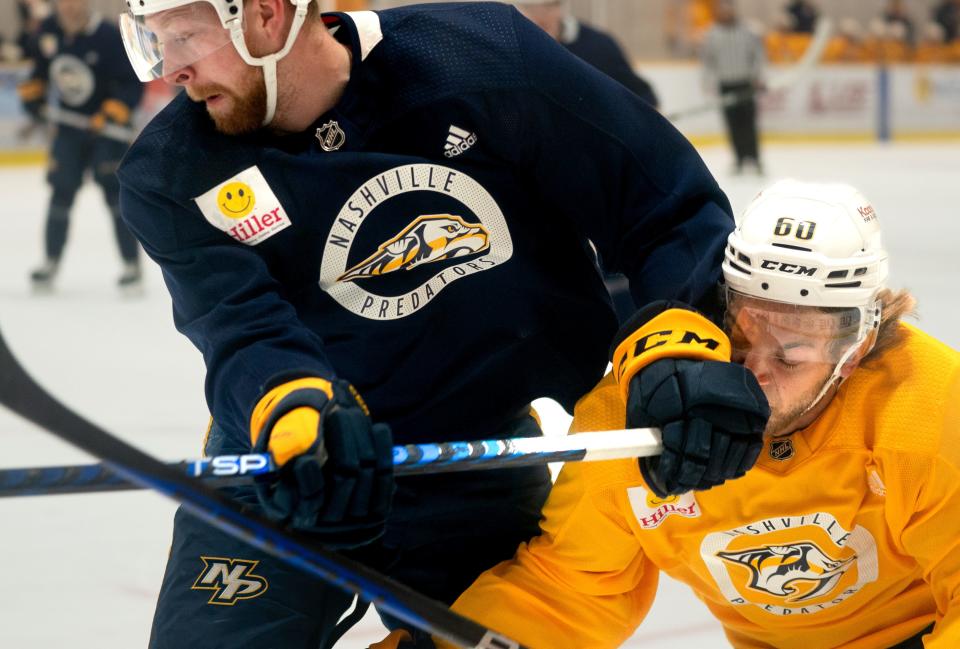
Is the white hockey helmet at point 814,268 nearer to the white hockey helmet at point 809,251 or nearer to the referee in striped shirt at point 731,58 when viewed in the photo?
the white hockey helmet at point 809,251

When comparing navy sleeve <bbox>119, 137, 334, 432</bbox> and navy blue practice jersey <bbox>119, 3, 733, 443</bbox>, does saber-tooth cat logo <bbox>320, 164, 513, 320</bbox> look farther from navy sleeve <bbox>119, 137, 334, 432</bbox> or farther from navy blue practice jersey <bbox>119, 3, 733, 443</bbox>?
navy sleeve <bbox>119, 137, 334, 432</bbox>

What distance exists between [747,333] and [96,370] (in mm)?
3447

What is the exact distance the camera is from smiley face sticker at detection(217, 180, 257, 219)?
6.01ft

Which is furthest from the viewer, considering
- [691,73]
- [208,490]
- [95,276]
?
[691,73]

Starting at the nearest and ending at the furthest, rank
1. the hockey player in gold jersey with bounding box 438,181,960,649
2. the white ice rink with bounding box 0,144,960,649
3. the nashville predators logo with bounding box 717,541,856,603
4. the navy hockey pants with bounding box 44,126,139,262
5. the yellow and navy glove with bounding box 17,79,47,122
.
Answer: the hockey player in gold jersey with bounding box 438,181,960,649, the nashville predators logo with bounding box 717,541,856,603, the white ice rink with bounding box 0,144,960,649, the navy hockey pants with bounding box 44,126,139,262, the yellow and navy glove with bounding box 17,79,47,122

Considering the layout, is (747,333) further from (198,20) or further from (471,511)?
(198,20)

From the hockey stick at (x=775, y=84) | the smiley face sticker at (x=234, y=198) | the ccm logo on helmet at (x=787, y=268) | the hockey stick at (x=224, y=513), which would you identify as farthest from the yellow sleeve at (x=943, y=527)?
the hockey stick at (x=775, y=84)

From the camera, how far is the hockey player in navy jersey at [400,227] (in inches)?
71.9

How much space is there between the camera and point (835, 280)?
1.72m

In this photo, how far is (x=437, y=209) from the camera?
6.27 feet

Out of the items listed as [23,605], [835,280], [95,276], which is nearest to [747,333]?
[835,280]

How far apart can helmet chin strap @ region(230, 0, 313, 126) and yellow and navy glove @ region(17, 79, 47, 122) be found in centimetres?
600

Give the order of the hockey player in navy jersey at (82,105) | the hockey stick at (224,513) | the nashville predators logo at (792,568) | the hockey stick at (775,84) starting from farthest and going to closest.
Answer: the hockey stick at (775,84), the hockey player in navy jersey at (82,105), the nashville predators logo at (792,568), the hockey stick at (224,513)

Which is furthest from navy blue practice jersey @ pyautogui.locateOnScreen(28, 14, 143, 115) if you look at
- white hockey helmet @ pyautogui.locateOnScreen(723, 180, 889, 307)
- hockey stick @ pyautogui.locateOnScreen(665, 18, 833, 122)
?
white hockey helmet @ pyautogui.locateOnScreen(723, 180, 889, 307)
